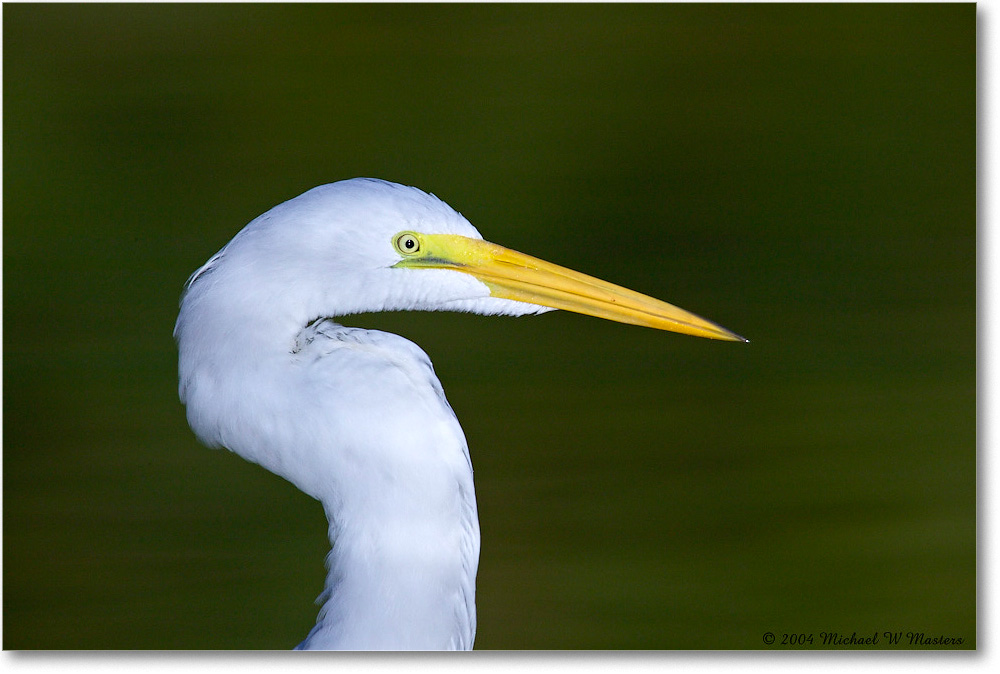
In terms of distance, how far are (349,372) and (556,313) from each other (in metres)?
0.67

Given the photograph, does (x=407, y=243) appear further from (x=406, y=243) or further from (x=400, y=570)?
(x=400, y=570)

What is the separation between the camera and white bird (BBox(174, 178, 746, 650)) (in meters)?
1.10

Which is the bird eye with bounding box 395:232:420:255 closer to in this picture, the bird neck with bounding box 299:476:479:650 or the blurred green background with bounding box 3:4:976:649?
the bird neck with bounding box 299:476:479:650

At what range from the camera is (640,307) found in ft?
4.21

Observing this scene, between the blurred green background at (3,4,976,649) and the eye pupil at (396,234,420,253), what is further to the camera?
the blurred green background at (3,4,976,649)

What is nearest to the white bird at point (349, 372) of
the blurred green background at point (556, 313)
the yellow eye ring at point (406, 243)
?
the yellow eye ring at point (406, 243)

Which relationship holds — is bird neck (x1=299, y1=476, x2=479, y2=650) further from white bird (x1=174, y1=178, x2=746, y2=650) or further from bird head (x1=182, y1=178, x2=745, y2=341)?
bird head (x1=182, y1=178, x2=745, y2=341)

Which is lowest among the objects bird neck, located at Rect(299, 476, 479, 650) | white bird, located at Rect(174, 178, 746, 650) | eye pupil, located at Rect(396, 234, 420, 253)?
bird neck, located at Rect(299, 476, 479, 650)

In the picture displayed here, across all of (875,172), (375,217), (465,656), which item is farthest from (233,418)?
(875,172)

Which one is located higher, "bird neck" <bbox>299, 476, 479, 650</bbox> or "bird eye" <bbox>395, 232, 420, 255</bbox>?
"bird eye" <bbox>395, 232, 420, 255</bbox>

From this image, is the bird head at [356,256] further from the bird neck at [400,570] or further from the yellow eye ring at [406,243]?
the bird neck at [400,570]

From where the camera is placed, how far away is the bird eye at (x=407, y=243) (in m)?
1.12

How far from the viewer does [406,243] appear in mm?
1130

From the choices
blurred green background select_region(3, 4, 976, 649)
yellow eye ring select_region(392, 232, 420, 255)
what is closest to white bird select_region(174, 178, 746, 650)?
yellow eye ring select_region(392, 232, 420, 255)
